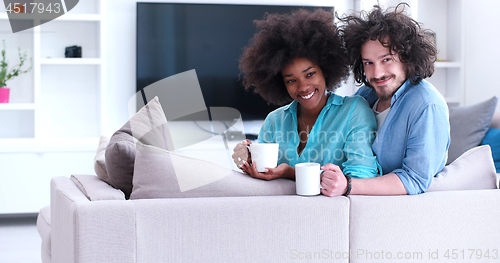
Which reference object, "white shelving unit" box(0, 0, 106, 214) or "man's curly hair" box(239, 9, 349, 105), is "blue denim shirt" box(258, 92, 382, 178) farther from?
"white shelving unit" box(0, 0, 106, 214)

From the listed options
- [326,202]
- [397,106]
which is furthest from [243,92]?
[326,202]

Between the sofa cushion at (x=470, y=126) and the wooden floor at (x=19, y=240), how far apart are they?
248cm

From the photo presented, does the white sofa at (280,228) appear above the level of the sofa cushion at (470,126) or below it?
below

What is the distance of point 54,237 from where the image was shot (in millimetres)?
1407

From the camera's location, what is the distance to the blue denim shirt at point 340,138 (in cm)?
141

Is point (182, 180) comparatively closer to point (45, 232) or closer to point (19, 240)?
point (45, 232)

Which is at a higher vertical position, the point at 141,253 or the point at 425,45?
the point at 425,45

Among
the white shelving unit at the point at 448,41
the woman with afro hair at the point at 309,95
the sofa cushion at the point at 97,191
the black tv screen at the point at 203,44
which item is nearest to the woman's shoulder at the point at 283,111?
the woman with afro hair at the point at 309,95

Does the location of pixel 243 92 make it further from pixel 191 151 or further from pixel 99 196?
pixel 99 196

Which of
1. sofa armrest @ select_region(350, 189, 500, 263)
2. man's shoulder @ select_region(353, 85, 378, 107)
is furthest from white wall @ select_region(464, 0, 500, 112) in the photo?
sofa armrest @ select_region(350, 189, 500, 263)

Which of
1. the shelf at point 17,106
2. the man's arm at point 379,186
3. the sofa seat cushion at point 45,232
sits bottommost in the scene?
the sofa seat cushion at point 45,232

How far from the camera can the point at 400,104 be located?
1448 mm

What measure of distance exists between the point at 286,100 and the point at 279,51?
1.05ft

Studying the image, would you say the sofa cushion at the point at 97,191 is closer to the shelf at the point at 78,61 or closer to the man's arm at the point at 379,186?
the man's arm at the point at 379,186
